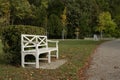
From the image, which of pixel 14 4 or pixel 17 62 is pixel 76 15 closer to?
pixel 14 4

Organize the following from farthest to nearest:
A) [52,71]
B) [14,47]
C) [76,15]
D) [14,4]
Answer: [76,15] < [14,4] < [14,47] < [52,71]

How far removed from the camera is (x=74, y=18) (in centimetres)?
6906

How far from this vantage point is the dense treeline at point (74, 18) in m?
66.6

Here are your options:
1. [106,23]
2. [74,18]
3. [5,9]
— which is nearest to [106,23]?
[106,23]

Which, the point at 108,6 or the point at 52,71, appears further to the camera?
the point at 108,6

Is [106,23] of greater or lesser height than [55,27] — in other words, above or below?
above

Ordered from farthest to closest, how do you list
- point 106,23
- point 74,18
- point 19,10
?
point 74,18, point 106,23, point 19,10

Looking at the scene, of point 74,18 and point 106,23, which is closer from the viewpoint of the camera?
point 106,23

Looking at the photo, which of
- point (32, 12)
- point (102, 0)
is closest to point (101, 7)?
point (102, 0)

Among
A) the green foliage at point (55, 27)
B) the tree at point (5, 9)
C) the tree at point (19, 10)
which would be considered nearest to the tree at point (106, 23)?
the green foliage at point (55, 27)

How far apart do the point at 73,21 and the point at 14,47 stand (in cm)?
5727

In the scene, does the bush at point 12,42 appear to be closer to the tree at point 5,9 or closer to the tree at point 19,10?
the tree at point 5,9

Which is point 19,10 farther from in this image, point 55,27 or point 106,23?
point 106,23

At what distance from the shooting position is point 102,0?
7294 centimetres
